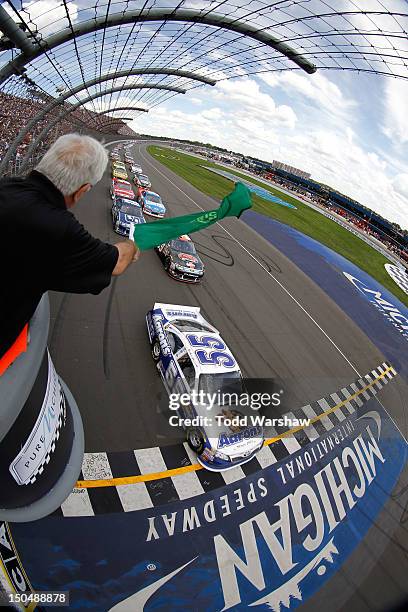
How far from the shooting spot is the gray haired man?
178 centimetres

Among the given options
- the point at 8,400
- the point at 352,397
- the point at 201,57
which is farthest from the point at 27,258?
the point at 201,57

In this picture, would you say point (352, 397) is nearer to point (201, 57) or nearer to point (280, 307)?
point (280, 307)

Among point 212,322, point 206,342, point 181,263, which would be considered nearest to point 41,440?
point 206,342

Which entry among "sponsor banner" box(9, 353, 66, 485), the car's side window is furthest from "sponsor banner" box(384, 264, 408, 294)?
"sponsor banner" box(9, 353, 66, 485)

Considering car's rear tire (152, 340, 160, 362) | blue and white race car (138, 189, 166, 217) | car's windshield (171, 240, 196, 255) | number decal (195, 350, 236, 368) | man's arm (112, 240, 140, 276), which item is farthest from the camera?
blue and white race car (138, 189, 166, 217)

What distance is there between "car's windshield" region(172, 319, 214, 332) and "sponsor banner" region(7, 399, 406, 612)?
11.6 ft

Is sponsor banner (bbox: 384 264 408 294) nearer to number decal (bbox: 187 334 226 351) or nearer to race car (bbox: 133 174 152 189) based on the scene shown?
race car (bbox: 133 174 152 189)

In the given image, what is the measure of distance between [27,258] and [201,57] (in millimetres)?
13599

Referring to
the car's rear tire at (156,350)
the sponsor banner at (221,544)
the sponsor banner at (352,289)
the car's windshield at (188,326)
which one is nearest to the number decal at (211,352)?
the car's windshield at (188,326)

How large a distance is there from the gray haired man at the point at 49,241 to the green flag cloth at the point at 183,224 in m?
0.98

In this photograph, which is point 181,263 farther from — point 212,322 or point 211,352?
point 211,352

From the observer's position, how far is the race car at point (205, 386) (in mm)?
6336

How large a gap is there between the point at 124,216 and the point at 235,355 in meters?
9.96

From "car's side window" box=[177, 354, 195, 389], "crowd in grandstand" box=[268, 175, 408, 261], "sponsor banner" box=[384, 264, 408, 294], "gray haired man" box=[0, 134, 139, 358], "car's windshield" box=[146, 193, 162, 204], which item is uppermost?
"crowd in grandstand" box=[268, 175, 408, 261]
